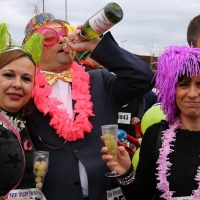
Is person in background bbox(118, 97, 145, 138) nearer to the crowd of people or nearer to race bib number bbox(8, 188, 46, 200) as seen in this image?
the crowd of people

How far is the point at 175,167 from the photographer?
6.33 ft

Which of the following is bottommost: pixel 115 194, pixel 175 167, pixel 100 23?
pixel 115 194

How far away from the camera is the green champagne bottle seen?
80.0 inches

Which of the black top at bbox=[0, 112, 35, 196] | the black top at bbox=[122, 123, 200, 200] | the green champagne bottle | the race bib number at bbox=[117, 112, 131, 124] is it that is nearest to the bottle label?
the green champagne bottle

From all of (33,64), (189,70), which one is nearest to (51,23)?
(33,64)

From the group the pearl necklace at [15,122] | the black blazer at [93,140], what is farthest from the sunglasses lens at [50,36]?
the pearl necklace at [15,122]

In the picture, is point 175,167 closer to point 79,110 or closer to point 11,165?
point 79,110

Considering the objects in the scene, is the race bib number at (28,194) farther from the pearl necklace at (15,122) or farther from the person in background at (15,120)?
the pearl necklace at (15,122)

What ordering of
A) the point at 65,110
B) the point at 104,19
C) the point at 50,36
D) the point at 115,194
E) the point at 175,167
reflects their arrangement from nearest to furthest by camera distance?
the point at 175,167 → the point at 104,19 → the point at 115,194 → the point at 65,110 → the point at 50,36

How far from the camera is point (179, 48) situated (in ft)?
6.66

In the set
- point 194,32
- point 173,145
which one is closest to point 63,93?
point 173,145

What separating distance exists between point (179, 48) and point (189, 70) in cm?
17

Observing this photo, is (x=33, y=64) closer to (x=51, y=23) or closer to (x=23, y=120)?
(x=23, y=120)

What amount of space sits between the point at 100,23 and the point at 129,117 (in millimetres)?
3431
